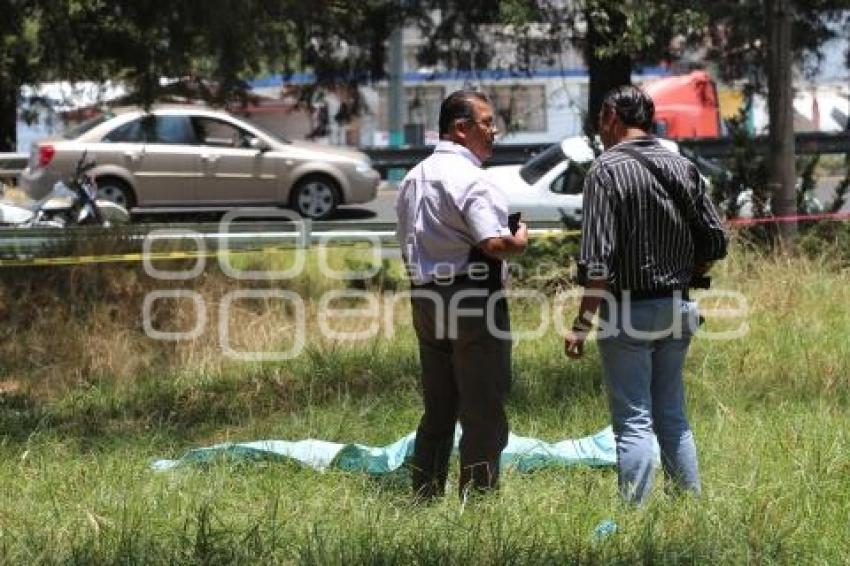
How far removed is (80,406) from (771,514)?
15.0ft

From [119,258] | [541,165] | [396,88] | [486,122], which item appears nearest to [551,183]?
[541,165]

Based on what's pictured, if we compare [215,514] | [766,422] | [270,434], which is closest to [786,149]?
[766,422]

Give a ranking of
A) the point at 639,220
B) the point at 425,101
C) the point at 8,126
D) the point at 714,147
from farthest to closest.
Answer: the point at 8,126 < the point at 425,101 < the point at 714,147 < the point at 639,220

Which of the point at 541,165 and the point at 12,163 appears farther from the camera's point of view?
the point at 12,163

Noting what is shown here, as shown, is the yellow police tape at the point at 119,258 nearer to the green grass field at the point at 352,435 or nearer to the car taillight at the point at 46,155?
the green grass field at the point at 352,435

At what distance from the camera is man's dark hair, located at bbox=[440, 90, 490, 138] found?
495 centimetres

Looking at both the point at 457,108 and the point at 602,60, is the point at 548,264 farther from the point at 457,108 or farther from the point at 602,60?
the point at 457,108

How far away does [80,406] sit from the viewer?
7.64 meters

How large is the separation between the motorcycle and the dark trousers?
8.57 metres

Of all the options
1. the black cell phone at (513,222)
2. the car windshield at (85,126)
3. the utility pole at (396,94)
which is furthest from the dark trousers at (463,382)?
the car windshield at (85,126)

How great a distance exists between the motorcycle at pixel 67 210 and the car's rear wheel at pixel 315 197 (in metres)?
4.13

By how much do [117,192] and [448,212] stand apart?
1346 cm

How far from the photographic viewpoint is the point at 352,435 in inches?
265

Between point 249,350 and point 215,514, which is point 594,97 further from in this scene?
point 215,514
